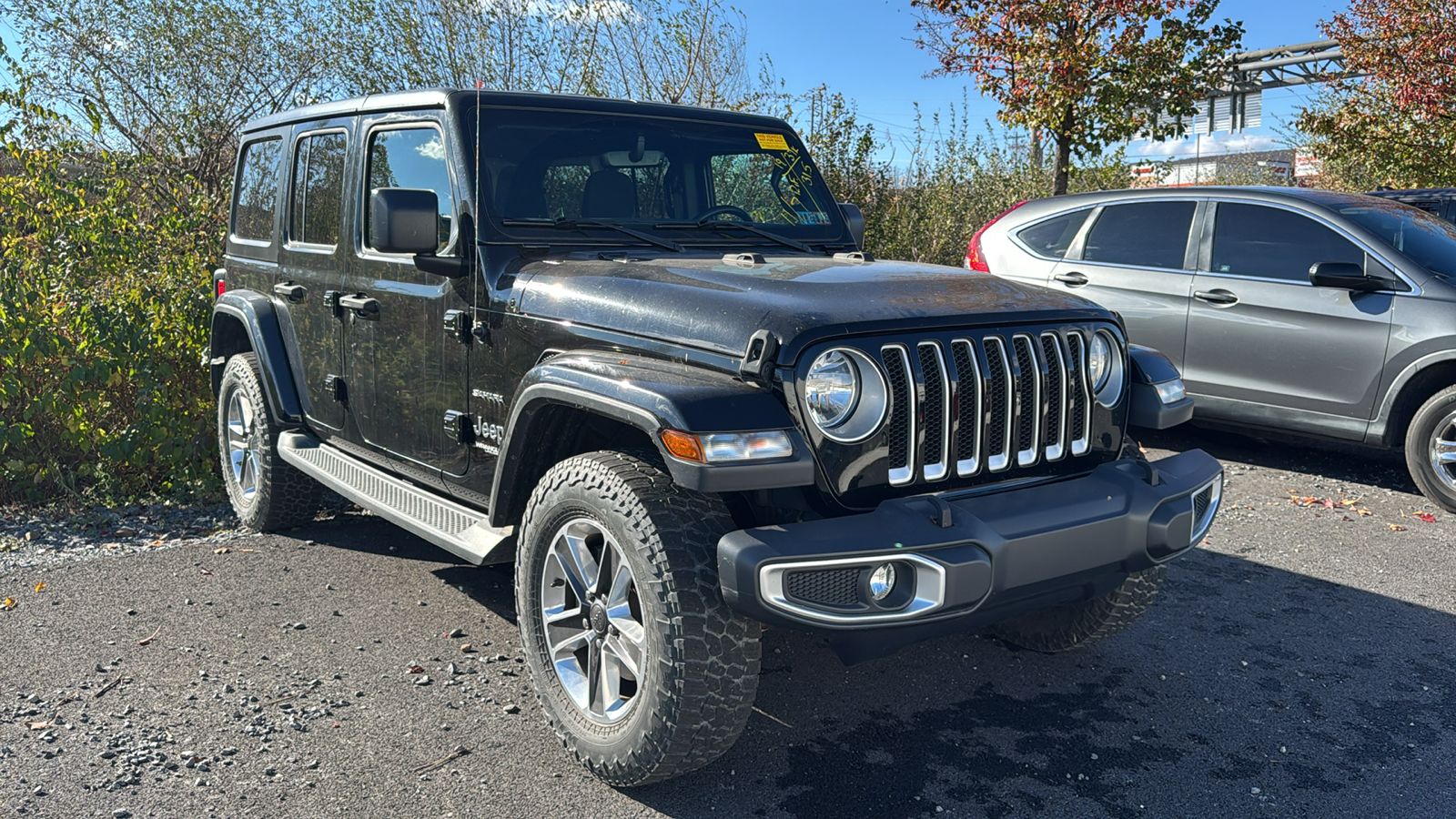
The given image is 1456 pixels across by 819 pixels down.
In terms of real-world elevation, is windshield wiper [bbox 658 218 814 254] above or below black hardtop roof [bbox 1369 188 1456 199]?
below

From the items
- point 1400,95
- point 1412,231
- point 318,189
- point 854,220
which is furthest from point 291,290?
point 1400,95

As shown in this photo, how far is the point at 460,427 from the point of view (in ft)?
12.3

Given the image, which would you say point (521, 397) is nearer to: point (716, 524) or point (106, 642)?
point (716, 524)

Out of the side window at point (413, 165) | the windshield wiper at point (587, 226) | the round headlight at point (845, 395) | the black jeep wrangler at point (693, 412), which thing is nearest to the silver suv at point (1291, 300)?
the black jeep wrangler at point (693, 412)

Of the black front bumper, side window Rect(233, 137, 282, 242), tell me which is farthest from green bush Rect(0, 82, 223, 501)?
the black front bumper

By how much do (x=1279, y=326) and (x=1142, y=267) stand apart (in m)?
0.96

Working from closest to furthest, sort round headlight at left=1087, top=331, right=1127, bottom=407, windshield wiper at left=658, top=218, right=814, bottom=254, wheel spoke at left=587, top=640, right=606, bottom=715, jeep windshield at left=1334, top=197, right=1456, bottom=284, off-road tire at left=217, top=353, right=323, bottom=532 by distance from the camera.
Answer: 1. wheel spoke at left=587, top=640, right=606, bottom=715
2. round headlight at left=1087, top=331, right=1127, bottom=407
3. windshield wiper at left=658, top=218, right=814, bottom=254
4. off-road tire at left=217, top=353, right=323, bottom=532
5. jeep windshield at left=1334, top=197, right=1456, bottom=284

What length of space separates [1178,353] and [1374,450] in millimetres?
1706

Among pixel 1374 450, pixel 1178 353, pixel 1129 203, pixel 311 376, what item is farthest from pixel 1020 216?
pixel 311 376

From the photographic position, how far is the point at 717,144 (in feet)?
14.3

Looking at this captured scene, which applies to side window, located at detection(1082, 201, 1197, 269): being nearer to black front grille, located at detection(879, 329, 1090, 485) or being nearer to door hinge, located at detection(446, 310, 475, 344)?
black front grille, located at detection(879, 329, 1090, 485)

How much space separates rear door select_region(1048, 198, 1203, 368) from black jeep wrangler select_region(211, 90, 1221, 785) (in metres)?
3.13

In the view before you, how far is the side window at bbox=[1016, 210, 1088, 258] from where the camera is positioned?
7.44 metres

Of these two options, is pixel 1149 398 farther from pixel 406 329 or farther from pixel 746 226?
pixel 406 329
